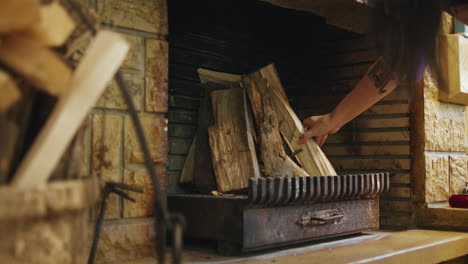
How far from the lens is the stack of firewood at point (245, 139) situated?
2.03m

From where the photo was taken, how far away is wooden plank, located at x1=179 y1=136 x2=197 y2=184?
2.12 metres

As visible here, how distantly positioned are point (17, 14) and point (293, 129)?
162cm

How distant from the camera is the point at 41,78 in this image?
759 millimetres

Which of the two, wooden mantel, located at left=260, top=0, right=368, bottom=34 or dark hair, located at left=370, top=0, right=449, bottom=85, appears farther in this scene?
wooden mantel, located at left=260, top=0, right=368, bottom=34

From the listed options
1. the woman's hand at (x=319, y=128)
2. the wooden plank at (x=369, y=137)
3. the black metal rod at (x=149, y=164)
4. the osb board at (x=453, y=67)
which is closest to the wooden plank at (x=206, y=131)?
the woman's hand at (x=319, y=128)

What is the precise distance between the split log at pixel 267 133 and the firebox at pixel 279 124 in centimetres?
11

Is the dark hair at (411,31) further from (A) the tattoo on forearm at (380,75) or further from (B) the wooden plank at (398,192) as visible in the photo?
(B) the wooden plank at (398,192)

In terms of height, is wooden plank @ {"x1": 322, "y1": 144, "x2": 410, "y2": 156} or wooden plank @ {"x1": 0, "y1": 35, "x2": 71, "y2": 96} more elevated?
wooden plank @ {"x1": 0, "y1": 35, "x2": 71, "y2": 96}

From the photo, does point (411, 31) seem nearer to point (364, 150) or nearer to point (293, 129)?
point (293, 129)

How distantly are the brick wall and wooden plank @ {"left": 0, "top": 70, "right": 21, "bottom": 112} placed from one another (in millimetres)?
2024

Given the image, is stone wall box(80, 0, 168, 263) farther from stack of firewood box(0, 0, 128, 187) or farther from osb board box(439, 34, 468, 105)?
osb board box(439, 34, 468, 105)

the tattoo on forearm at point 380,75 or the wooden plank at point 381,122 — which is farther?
the wooden plank at point 381,122

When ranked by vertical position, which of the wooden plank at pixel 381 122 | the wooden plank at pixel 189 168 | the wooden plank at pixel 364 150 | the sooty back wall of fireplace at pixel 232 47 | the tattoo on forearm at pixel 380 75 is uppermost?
the sooty back wall of fireplace at pixel 232 47

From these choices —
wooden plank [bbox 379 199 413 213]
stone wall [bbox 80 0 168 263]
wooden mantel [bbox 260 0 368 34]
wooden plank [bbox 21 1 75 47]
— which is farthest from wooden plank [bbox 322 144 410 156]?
wooden plank [bbox 21 1 75 47]
